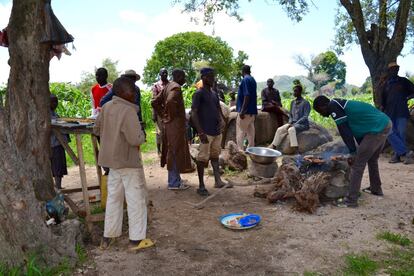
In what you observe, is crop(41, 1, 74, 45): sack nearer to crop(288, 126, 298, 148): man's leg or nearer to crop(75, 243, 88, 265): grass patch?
crop(75, 243, 88, 265): grass patch

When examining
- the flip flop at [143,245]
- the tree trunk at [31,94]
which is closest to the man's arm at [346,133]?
the flip flop at [143,245]

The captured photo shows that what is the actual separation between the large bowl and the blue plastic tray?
6.76ft

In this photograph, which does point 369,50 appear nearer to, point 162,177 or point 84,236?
point 162,177

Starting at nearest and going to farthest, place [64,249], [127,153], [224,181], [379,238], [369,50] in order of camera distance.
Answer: [64,249] → [127,153] → [379,238] → [224,181] → [369,50]

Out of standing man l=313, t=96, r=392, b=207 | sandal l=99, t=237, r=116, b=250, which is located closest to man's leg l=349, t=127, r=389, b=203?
standing man l=313, t=96, r=392, b=207

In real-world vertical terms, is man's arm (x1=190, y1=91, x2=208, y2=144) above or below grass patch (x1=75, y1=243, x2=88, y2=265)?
above

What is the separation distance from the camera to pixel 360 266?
11.6ft

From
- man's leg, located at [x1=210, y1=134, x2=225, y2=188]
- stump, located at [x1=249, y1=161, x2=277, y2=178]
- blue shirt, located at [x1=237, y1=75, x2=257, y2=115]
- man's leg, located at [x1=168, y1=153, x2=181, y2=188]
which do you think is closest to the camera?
man's leg, located at [x1=210, y1=134, x2=225, y2=188]

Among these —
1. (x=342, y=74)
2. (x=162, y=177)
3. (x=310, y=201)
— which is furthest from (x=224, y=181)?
(x=342, y=74)

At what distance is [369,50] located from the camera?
30.3 feet

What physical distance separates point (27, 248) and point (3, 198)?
0.48 m

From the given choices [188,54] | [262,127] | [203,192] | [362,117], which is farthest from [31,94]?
[188,54]

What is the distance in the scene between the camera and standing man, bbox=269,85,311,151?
8664 mm

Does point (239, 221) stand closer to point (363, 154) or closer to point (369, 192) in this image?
point (363, 154)
